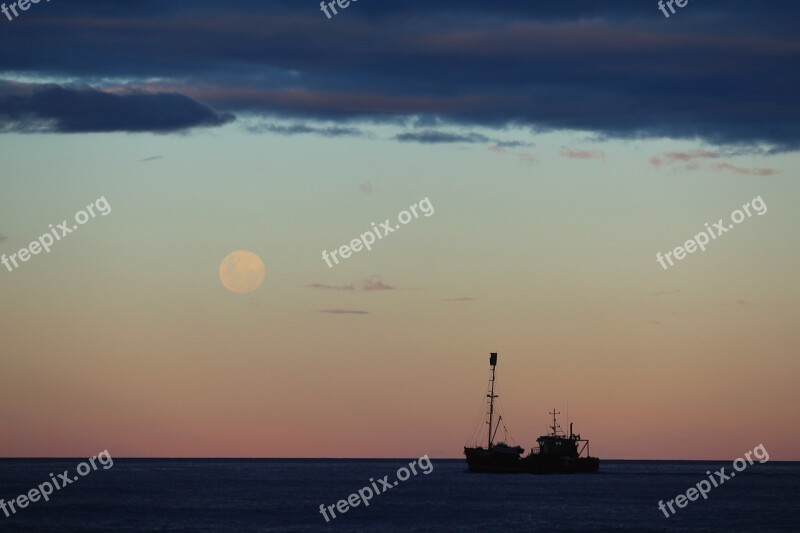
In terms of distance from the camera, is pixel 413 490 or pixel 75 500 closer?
pixel 75 500

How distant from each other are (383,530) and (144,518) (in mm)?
28049

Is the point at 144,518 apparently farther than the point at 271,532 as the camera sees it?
Yes

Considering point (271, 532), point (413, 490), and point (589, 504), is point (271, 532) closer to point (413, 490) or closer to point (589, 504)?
point (589, 504)

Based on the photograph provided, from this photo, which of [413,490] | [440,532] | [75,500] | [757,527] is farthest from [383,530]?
[413,490]

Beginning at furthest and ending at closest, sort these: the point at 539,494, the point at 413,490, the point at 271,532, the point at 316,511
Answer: the point at 413,490 → the point at 539,494 → the point at 316,511 → the point at 271,532

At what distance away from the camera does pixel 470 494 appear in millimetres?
180250

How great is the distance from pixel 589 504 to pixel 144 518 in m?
58.2

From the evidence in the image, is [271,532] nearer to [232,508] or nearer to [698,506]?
[232,508]

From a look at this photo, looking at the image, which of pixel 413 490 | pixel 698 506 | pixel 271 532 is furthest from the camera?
pixel 413 490

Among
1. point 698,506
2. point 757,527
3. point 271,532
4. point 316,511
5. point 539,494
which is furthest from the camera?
point 539,494

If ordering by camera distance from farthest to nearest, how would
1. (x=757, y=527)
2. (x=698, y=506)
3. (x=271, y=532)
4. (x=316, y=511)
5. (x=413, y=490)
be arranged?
(x=413, y=490) < (x=698, y=506) < (x=316, y=511) < (x=757, y=527) < (x=271, y=532)

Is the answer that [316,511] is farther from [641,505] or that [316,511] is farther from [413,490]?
[413,490]

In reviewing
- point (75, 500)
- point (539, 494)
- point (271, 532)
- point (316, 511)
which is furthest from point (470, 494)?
point (271, 532)

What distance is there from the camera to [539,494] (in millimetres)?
179000
